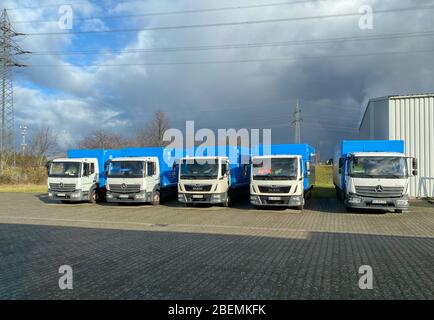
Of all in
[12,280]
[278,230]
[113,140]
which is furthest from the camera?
[113,140]

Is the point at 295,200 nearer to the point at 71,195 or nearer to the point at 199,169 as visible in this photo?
the point at 199,169

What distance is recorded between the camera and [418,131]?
21.6 metres

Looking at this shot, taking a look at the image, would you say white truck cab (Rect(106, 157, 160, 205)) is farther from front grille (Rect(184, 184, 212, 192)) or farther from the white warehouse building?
the white warehouse building

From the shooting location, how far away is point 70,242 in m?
9.40

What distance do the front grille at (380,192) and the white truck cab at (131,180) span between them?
9.54 m

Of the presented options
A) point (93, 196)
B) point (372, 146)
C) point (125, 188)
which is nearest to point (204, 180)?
point (125, 188)

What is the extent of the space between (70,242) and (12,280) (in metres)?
3.46

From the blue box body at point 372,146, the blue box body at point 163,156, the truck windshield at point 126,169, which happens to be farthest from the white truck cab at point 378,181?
the truck windshield at point 126,169

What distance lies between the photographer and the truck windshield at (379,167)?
14.8m

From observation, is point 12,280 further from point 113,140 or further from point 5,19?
point 113,140

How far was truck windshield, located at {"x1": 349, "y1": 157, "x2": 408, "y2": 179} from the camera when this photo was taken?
48.5ft

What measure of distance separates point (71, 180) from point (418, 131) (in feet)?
63.1

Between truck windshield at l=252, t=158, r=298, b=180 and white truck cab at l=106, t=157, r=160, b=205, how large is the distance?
5.34m
